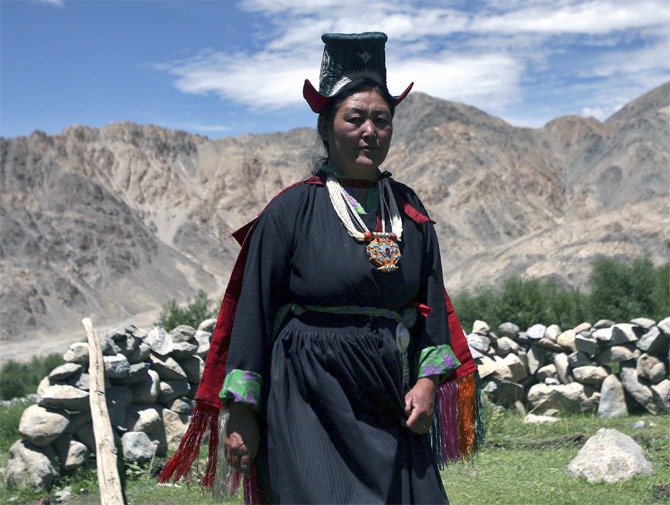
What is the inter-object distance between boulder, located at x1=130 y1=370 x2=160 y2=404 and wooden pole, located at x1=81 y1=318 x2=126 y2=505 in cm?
69

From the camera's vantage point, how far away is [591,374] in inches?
324

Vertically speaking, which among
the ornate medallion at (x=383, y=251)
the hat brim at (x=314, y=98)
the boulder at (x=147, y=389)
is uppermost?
the hat brim at (x=314, y=98)

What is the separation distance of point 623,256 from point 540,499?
28628mm

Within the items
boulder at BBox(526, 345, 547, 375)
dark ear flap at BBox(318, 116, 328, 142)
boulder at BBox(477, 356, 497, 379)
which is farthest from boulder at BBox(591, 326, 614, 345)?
dark ear flap at BBox(318, 116, 328, 142)

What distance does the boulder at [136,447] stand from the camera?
19.0ft

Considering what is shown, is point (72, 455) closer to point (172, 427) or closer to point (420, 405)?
point (172, 427)

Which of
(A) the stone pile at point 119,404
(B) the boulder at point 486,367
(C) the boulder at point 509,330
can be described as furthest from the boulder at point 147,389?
(C) the boulder at point 509,330

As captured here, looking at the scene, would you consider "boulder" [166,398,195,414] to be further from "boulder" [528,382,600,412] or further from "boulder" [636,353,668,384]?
"boulder" [636,353,668,384]

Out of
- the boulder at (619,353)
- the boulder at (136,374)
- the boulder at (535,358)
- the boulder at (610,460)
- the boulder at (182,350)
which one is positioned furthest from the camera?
the boulder at (535,358)

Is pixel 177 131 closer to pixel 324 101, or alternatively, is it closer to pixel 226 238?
pixel 226 238

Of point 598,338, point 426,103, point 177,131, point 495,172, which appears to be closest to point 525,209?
point 495,172

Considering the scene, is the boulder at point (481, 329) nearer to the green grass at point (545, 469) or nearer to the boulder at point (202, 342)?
the green grass at point (545, 469)

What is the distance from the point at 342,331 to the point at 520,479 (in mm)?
3486

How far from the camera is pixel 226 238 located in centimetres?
5591
